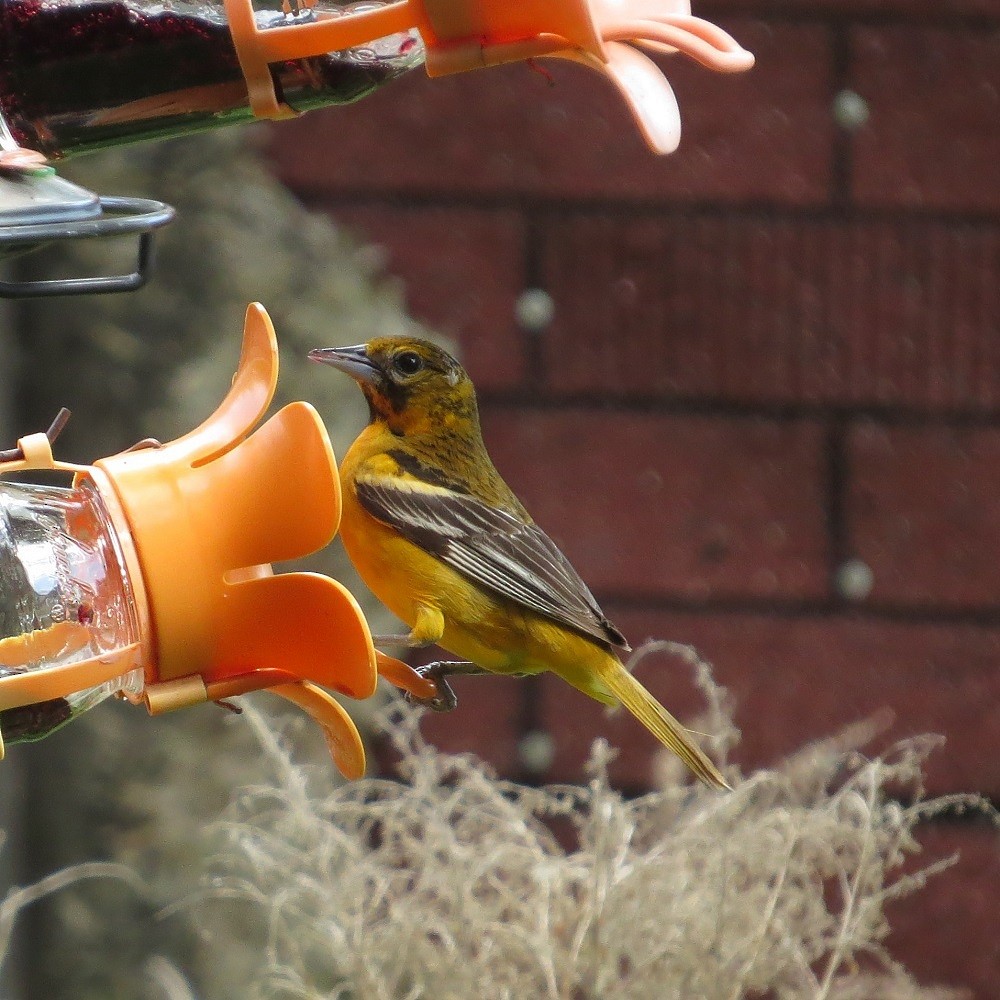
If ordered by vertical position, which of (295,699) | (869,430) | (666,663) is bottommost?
(666,663)

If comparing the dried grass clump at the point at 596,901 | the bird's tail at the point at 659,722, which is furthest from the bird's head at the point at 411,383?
the dried grass clump at the point at 596,901

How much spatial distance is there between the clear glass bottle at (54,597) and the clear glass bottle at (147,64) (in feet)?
0.83

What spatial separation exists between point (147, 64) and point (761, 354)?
1.82 m

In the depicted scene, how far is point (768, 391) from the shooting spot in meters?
2.77

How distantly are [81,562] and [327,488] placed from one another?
21 centimetres

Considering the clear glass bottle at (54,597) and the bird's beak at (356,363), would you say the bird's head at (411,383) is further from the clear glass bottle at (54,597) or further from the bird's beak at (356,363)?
the clear glass bottle at (54,597)

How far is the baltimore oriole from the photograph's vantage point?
1421 mm

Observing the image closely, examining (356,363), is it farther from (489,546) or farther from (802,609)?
(802,609)

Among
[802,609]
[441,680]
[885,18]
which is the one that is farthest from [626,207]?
A: [441,680]

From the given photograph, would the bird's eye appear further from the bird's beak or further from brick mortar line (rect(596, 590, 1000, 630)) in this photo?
brick mortar line (rect(596, 590, 1000, 630))

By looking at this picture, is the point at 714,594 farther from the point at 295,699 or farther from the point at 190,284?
the point at 295,699

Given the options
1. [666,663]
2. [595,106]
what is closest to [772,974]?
[666,663]

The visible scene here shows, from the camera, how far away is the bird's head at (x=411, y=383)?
60.9 inches

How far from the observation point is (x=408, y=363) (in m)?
1.55
